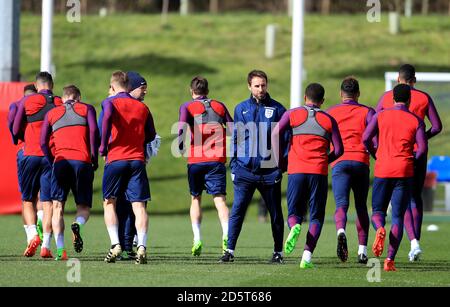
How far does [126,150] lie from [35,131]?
179cm

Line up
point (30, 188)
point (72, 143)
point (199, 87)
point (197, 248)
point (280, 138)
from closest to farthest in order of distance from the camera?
point (280, 138), point (72, 143), point (199, 87), point (197, 248), point (30, 188)

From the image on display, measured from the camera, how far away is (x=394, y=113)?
1355 cm

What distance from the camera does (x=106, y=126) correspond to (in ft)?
44.8

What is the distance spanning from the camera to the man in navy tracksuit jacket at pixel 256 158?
47.4 ft

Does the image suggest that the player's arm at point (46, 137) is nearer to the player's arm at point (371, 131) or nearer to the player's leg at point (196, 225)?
the player's leg at point (196, 225)

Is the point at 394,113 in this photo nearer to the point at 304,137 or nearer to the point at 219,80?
the point at 304,137

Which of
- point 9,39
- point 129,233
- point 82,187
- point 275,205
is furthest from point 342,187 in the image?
point 9,39

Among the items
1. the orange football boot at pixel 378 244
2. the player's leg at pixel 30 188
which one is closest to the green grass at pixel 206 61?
the player's leg at pixel 30 188

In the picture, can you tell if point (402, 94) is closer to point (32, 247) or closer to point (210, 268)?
point (210, 268)

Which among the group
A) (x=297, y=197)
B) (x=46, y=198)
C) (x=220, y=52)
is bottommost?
(x=46, y=198)

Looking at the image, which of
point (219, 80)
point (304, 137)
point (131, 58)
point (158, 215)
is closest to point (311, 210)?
point (304, 137)

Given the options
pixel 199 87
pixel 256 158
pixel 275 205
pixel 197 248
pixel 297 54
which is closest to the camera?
pixel 256 158

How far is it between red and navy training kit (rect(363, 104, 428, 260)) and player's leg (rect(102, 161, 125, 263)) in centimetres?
277
